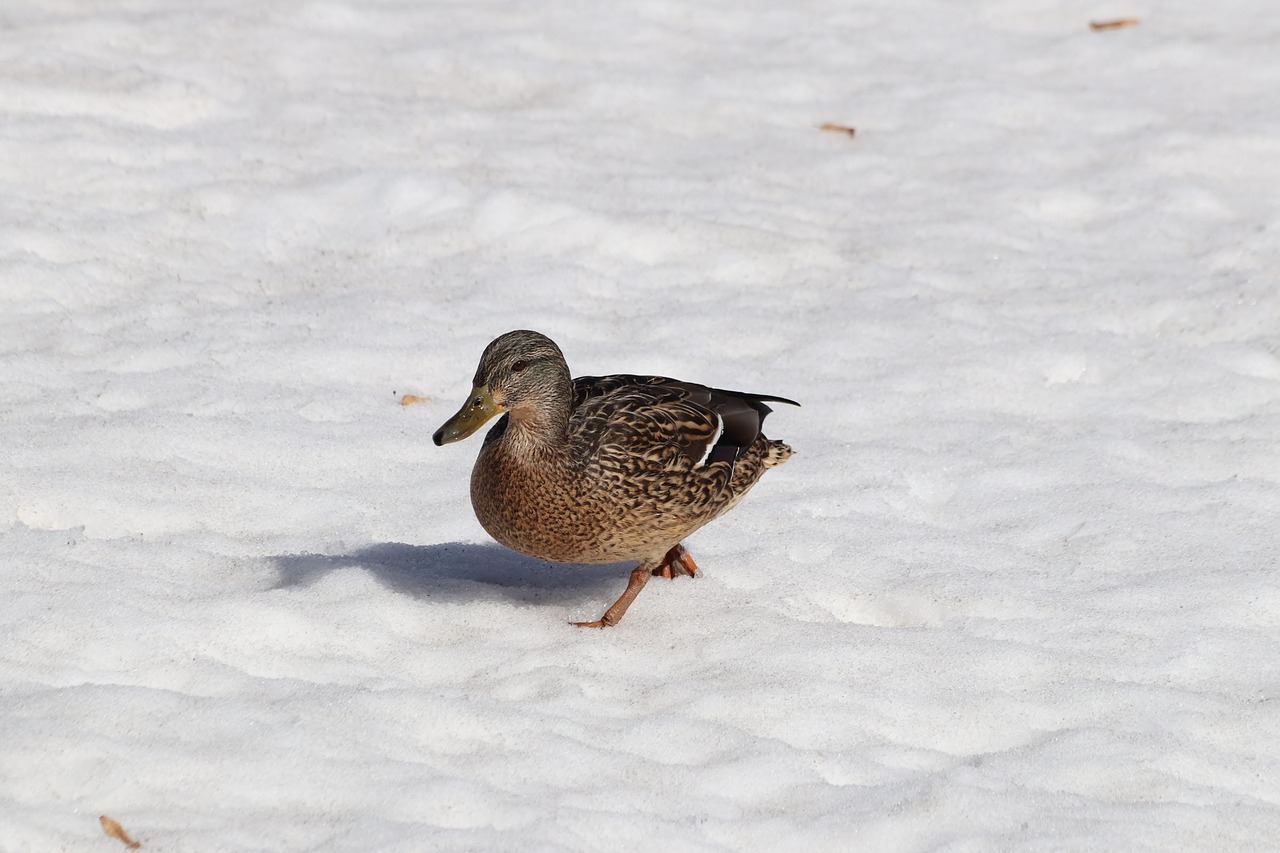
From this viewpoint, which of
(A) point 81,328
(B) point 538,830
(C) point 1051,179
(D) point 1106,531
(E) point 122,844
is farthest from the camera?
(C) point 1051,179

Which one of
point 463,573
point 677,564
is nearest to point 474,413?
point 463,573

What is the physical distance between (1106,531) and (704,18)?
5.22m

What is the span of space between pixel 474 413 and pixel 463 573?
797 mm

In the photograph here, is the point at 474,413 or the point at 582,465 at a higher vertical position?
the point at 474,413

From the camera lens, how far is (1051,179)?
8.08 meters

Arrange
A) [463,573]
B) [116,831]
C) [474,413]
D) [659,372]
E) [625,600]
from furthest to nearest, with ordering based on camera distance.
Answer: [659,372], [463,573], [625,600], [474,413], [116,831]

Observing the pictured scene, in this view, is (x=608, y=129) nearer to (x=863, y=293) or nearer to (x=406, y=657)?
(x=863, y=293)

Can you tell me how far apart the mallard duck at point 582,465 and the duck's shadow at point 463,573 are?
320mm

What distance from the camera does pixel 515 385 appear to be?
451 centimetres

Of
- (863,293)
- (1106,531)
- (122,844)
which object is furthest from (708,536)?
(122,844)

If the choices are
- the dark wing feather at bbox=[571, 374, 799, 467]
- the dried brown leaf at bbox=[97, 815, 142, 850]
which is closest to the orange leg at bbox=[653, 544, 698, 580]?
the dark wing feather at bbox=[571, 374, 799, 467]

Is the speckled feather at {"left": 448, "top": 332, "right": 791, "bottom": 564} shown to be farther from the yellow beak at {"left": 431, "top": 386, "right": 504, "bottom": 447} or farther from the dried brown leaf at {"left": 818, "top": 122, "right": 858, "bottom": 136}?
the dried brown leaf at {"left": 818, "top": 122, "right": 858, "bottom": 136}

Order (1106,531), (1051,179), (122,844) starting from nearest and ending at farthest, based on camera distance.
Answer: (122,844) < (1106,531) < (1051,179)

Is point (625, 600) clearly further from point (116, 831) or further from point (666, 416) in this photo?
point (116, 831)
